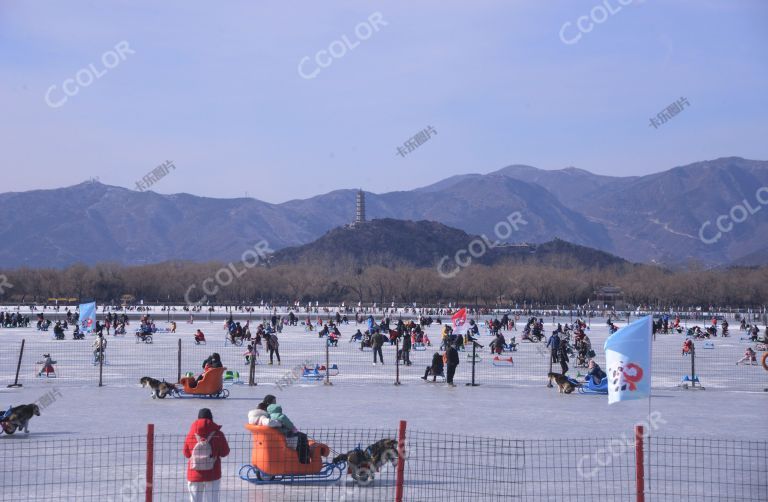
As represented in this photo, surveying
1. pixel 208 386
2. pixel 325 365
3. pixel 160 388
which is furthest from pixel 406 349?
pixel 160 388

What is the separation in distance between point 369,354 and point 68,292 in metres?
105

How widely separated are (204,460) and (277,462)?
1943 mm

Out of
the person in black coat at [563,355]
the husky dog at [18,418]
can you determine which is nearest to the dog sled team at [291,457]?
the husky dog at [18,418]

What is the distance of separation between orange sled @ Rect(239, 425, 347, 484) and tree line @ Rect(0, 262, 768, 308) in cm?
11931

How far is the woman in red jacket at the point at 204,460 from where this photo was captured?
880cm

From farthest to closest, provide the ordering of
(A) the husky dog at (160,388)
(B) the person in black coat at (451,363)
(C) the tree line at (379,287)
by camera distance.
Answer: (C) the tree line at (379,287) < (B) the person in black coat at (451,363) < (A) the husky dog at (160,388)

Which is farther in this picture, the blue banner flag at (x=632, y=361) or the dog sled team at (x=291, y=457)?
the dog sled team at (x=291, y=457)

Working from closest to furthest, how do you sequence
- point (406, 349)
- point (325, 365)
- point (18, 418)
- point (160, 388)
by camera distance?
point (18, 418) → point (160, 388) → point (325, 365) → point (406, 349)

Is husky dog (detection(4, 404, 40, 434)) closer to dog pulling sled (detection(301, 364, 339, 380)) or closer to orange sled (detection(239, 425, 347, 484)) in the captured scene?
orange sled (detection(239, 425, 347, 484))

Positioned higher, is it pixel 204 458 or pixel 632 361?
pixel 632 361

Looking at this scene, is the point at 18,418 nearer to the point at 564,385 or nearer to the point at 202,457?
the point at 202,457

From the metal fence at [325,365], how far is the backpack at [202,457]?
453 inches

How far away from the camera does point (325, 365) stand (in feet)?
84.1

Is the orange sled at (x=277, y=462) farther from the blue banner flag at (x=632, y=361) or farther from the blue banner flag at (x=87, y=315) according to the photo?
the blue banner flag at (x=87, y=315)
